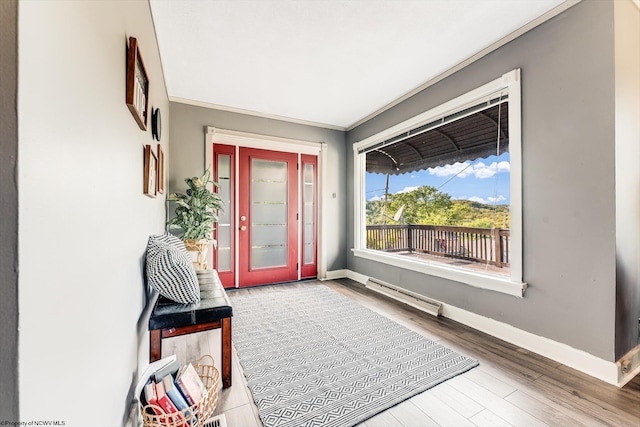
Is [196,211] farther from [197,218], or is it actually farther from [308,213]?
[308,213]

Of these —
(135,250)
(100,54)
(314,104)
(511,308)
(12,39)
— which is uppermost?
(314,104)

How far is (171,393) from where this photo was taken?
1229 mm

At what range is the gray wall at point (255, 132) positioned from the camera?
3.65 metres

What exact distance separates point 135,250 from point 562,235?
2.83 m

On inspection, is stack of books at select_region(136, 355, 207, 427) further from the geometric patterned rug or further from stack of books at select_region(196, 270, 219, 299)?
stack of books at select_region(196, 270, 219, 299)

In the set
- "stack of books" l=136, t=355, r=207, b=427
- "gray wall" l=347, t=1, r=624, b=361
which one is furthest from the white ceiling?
"stack of books" l=136, t=355, r=207, b=427

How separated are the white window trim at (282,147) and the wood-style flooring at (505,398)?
97.3 inches

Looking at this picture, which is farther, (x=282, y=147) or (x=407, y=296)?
(x=282, y=147)

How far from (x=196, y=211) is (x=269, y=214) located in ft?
3.94

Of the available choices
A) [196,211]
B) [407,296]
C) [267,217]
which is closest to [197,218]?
[196,211]

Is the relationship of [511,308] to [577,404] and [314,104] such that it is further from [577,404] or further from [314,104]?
[314,104]

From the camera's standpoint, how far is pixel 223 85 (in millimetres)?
3238

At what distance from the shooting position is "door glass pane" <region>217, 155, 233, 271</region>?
3975mm

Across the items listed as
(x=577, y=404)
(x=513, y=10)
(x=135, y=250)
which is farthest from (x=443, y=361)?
(x=513, y=10)
